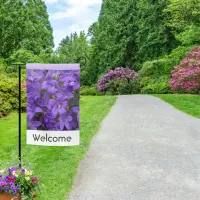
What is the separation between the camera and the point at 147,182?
14.9ft

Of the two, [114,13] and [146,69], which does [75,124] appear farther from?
[114,13]

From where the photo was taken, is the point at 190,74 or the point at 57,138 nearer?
the point at 57,138

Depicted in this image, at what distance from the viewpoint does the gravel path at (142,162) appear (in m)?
4.22

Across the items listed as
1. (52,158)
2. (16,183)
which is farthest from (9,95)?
(16,183)

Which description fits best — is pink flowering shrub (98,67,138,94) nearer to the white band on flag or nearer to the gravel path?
the gravel path

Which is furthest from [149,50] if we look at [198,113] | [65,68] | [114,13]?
[65,68]

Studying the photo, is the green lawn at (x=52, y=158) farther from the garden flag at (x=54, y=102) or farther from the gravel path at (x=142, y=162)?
the garden flag at (x=54, y=102)

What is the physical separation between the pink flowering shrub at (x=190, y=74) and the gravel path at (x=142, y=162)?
6.46m

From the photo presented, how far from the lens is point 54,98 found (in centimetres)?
374

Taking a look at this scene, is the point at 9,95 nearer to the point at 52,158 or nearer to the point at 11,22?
the point at 52,158

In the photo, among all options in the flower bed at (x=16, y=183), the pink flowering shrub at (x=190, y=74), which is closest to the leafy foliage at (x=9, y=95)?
the flower bed at (x=16, y=183)

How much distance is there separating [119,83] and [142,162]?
1451 centimetres

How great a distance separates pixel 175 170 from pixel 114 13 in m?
26.2

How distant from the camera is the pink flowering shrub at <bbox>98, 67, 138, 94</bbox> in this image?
19.8m
